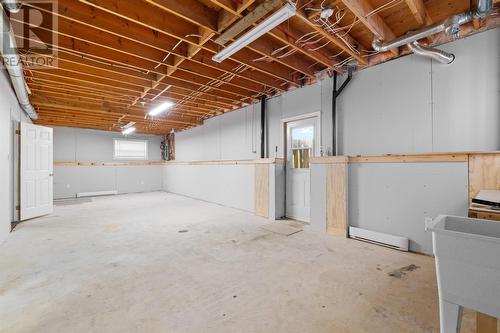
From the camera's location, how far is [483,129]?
2518 millimetres

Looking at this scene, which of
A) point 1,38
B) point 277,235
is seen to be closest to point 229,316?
point 277,235

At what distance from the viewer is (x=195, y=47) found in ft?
9.86

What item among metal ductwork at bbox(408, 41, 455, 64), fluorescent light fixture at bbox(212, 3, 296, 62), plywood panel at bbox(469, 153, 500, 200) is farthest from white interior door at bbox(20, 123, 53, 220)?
plywood panel at bbox(469, 153, 500, 200)

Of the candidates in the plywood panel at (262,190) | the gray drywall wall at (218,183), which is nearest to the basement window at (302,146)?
the plywood panel at (262,190)

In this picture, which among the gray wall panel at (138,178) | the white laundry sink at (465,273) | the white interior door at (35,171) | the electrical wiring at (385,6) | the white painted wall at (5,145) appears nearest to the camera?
the white laundry sink at (465,273)

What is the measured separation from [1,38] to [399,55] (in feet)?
15.7

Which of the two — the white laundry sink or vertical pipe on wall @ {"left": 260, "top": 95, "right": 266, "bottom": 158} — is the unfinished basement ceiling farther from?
the white laundry sink

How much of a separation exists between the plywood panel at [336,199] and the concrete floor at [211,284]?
24 centimetres

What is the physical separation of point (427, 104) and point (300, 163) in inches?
87.2

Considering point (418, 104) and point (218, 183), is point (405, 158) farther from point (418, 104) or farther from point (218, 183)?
point (218, 183)

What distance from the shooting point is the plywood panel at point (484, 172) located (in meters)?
2.33

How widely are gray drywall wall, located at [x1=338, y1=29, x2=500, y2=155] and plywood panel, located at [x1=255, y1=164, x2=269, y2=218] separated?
167 centimetres

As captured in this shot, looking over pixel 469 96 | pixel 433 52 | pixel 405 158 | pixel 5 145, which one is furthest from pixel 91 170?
pixel 469 96

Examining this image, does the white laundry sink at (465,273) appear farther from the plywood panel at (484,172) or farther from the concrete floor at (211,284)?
the plywood panel at (484,172)
